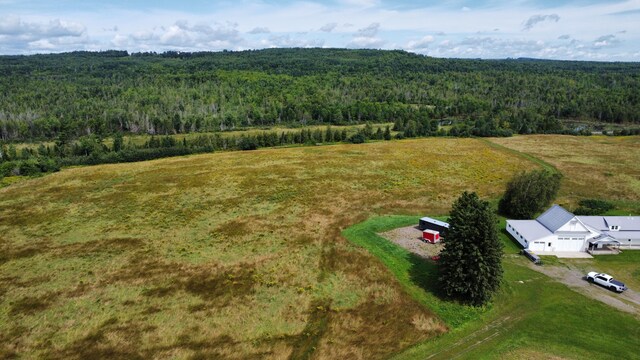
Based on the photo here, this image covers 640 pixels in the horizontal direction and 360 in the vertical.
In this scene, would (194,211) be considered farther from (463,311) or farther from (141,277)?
(463,311)

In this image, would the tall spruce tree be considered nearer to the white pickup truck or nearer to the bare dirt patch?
the bare dirt patch

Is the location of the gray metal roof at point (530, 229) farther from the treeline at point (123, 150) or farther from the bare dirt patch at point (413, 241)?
the treeline at point (123, 150)

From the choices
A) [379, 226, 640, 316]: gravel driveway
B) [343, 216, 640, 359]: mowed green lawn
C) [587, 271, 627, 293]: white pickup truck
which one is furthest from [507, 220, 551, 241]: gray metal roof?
[587, 271, 627, 293]: white pickup truck

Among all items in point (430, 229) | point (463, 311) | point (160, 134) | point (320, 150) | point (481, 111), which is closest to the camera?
point (463, 311)

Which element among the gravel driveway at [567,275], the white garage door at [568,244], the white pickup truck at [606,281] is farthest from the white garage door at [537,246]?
the white pickup truck at [606,281]

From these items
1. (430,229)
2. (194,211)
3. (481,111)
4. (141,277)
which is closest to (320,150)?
(194,211)
